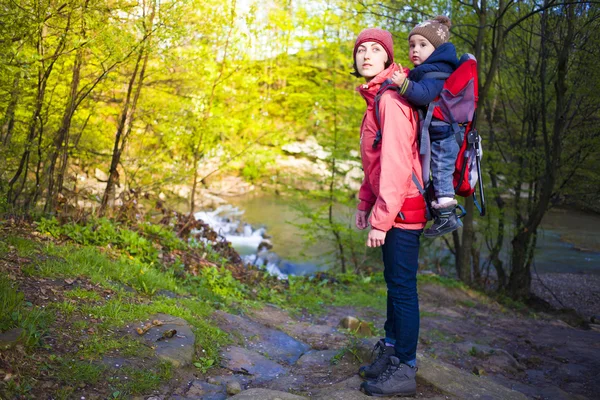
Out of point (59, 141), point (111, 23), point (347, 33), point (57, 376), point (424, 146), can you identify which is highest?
point (347, 33)

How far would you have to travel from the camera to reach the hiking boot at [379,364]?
2.91 meters

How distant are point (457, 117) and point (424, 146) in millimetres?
230

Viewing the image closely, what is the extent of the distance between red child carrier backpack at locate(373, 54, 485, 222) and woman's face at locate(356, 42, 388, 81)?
0.15m

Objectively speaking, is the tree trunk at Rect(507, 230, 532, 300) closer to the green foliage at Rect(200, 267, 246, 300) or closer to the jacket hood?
the green foliage at Rect(200, 267, 246, 300)

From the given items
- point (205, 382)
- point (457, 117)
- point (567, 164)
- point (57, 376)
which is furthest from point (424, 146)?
point (567, 164)

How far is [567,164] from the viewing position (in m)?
8.39

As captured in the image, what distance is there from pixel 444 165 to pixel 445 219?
300mm

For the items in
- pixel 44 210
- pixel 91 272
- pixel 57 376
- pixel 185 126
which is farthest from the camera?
pixel 185 126

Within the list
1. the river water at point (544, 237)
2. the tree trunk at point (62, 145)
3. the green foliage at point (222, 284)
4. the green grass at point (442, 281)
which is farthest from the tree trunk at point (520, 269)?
the tree trunk at point (62, 145)

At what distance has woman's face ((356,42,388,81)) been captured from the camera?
279 centimetres

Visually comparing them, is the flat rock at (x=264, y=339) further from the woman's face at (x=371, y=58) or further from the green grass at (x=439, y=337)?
the woman's face at (x=371, y=58)

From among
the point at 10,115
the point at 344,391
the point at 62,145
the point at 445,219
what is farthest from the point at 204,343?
the point at 62,145

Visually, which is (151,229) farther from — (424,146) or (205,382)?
(424,146)

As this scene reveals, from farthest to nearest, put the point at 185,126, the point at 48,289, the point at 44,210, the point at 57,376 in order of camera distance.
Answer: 1. the point at 185,126
2. the point at 44,210
3. the point at 48,289
4. the point at 57,376
